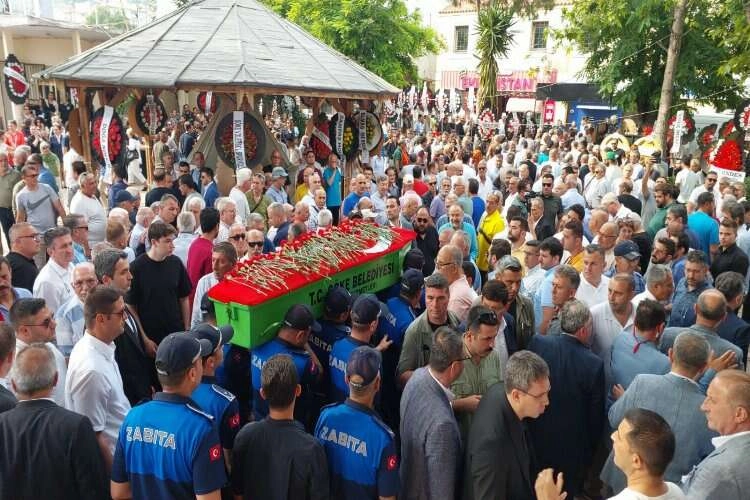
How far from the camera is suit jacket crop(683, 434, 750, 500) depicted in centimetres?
278

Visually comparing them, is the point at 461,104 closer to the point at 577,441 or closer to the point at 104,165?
the point at 104,165

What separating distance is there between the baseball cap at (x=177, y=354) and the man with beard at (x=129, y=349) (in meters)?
1.39

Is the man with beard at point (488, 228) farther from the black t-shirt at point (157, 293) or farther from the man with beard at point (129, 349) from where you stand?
the man with beard at point (129, 349)

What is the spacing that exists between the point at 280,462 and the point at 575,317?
7.17 ft

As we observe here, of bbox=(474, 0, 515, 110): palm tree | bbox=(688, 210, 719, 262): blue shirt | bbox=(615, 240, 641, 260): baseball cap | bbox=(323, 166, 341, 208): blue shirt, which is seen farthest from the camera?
bbox=(474, 0, 515, 110): palm tree

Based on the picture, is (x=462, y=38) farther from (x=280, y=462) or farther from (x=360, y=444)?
(x=280, y=462)

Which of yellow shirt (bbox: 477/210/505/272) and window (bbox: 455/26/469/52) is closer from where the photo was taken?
yellow shirt (bbox: 477/210/505/272)

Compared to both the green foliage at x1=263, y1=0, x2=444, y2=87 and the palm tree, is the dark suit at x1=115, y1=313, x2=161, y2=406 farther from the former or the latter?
the palm tree

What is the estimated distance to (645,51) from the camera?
19875mm

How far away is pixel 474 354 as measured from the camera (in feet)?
12.5

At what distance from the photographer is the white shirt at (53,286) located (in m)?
4.88

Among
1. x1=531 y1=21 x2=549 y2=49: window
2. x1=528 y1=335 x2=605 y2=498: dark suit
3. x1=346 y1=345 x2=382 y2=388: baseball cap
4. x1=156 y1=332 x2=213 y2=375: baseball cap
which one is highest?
x1=531 y1=21 x2=549 y2=49: window

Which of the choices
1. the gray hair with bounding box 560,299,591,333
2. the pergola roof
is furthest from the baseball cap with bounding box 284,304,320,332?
the pergola roof

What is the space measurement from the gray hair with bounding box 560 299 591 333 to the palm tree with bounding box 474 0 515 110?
2761 cm
